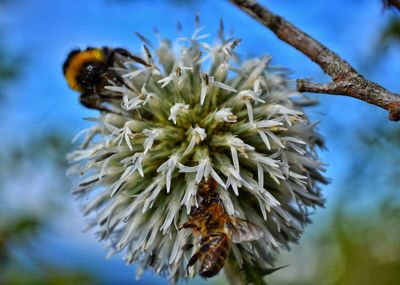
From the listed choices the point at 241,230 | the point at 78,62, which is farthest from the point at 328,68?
the point at 78,62

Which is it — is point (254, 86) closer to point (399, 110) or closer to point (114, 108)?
point (114, 108)

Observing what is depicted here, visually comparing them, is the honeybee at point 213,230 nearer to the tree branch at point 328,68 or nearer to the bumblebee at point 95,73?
the tree branch at point 328,68

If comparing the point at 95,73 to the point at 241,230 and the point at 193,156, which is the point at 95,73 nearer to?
the point at 193,156

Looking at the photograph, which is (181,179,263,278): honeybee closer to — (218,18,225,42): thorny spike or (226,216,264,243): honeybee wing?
(226,216,264,243): honeybee wing

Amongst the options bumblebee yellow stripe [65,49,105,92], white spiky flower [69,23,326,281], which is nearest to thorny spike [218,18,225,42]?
white spiky flower [69,23,326,281]

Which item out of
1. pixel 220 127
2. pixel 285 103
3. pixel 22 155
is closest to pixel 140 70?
pixel 220 127

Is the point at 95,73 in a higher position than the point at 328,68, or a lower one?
higher
